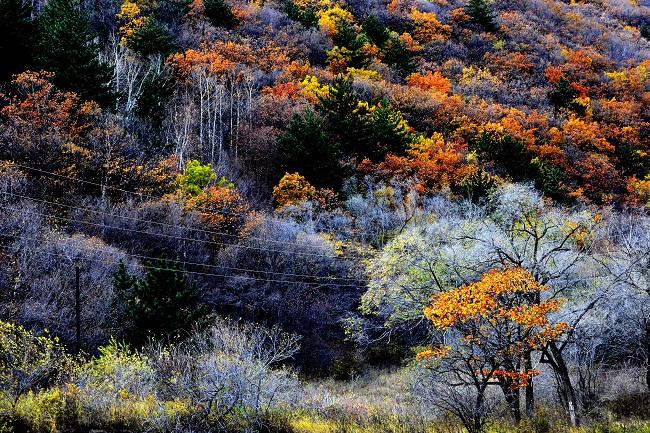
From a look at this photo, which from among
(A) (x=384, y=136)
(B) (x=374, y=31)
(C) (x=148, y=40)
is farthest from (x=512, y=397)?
(B) (x=374, y=31)

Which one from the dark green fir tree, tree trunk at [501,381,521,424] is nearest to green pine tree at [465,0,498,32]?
the dark green fir tree

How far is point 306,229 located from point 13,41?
64.0ft

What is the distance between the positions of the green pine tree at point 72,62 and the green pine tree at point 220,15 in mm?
19678

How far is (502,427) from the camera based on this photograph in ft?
Result: 50.1

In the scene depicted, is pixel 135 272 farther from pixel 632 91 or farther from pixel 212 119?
pixel 632 91

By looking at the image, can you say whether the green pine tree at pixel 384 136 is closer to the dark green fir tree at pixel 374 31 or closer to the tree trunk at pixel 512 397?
the dark green fir tree at pixel 374 31

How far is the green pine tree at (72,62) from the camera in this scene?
3177cm

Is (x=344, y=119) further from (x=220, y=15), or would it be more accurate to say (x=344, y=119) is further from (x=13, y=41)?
(x=13, y=41)

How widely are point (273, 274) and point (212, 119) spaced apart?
621 inches

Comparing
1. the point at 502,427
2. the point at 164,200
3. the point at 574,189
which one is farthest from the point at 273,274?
the point at 574,189

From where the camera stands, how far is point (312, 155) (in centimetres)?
3597

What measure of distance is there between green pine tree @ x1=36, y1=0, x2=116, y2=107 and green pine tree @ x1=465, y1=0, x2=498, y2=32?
46485mm

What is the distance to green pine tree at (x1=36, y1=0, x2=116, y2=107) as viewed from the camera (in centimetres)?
3177

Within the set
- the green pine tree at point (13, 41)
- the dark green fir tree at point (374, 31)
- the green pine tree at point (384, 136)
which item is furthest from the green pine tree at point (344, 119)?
the green pine tree at point (13, 41)
